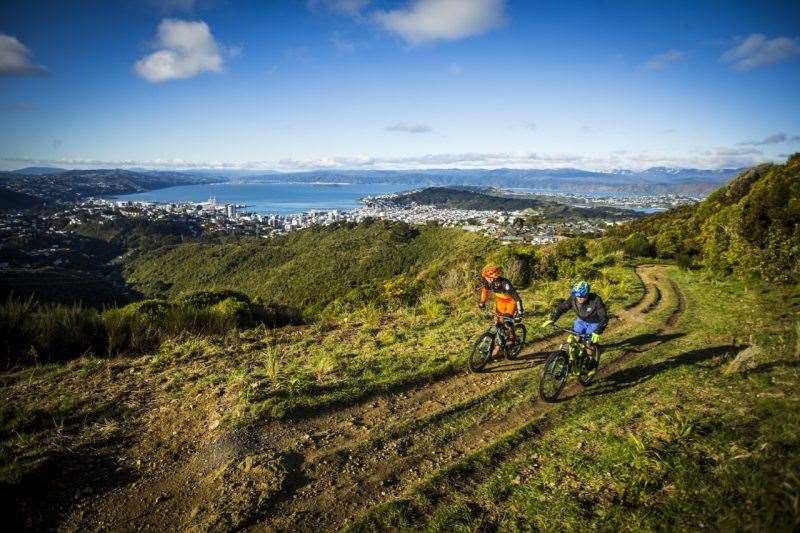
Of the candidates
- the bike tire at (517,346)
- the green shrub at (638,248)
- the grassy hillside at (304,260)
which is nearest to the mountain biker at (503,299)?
the bike tire at (517,346)

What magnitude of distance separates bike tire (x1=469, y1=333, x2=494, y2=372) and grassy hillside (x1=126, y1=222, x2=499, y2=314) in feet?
140

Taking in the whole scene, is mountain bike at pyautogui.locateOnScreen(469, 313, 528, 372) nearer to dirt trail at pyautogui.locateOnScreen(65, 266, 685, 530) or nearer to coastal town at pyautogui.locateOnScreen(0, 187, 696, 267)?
dirt trail at pyautogui.locateOnScreen(65, 266, 685, 530)

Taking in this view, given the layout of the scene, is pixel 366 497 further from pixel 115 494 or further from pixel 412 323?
pixel 412 323

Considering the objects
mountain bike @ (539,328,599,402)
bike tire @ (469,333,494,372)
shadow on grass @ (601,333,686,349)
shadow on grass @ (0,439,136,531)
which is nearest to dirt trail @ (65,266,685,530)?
shadow on grass @ (0,439,136,531)

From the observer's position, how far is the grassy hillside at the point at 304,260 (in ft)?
197

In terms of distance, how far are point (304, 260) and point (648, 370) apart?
68.3 m

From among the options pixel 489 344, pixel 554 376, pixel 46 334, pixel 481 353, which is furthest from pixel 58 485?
pixel 554 376

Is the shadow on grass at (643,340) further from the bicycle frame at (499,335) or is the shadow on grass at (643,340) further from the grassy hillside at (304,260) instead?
the grassy hillside at (304,260)

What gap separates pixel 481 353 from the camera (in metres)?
7.79

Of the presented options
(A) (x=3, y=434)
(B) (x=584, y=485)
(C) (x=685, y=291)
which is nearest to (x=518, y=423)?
(B) (x=584, y=485)

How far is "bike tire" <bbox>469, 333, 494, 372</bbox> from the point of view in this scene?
778cm

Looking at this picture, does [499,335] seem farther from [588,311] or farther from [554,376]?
[588,311]

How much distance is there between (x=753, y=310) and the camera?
38.4ft

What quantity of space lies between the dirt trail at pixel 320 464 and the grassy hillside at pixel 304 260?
43647 mm
